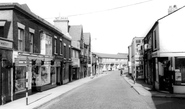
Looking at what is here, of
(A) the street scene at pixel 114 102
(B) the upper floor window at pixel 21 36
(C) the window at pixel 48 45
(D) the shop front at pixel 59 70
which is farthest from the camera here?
(D) the shop front at pixel 59 70

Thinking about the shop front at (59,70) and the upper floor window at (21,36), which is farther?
the shop front at (59,70)

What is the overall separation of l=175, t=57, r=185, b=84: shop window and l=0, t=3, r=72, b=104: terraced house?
39.0ft

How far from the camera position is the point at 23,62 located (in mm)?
15711

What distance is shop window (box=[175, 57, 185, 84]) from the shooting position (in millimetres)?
17328

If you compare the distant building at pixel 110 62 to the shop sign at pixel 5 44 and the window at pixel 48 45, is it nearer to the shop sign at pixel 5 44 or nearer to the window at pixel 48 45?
the window at pixel 48 45

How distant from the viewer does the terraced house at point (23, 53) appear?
13.4 m

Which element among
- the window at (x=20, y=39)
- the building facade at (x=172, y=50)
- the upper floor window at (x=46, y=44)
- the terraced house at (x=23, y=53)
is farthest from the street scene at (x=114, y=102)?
the upper floor window at (x=46, y=44)

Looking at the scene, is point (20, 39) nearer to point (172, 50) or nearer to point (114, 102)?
point (114, 102)

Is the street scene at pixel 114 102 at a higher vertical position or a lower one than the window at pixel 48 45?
lower

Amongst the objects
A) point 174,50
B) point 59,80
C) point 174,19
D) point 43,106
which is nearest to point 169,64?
point 174,50

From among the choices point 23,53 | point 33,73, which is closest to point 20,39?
point 23,53

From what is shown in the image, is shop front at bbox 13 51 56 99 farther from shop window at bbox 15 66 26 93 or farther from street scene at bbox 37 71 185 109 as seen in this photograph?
street scene at bbox 37 71 185 109

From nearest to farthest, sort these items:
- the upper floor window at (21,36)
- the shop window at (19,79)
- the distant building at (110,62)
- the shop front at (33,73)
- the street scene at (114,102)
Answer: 1. the street scene at (114,102)
2. the shop front at (33,73)
3. the shop window at (19,79)
4. the upper floor window at (21,36)
5. the distant building at (110,62)

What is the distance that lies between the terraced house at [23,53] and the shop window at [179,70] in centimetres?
1190
